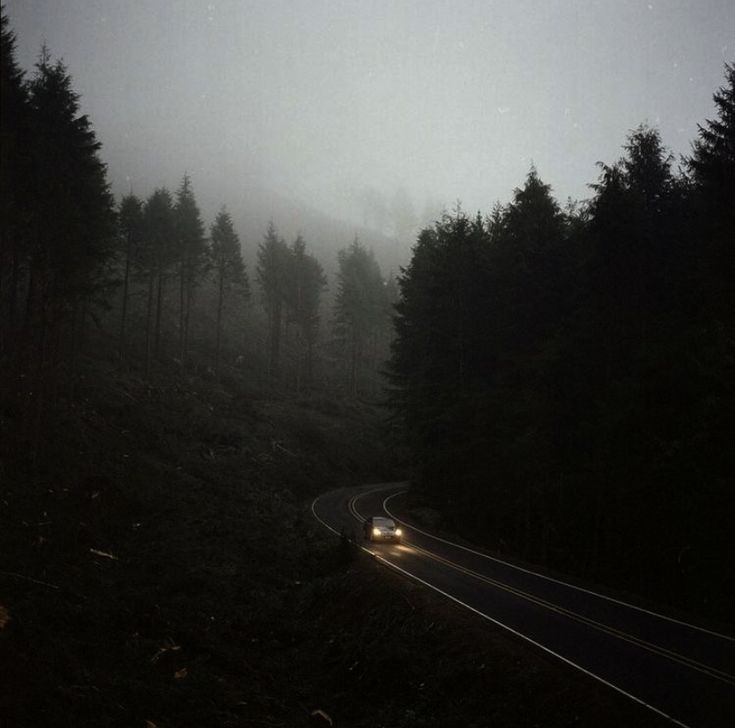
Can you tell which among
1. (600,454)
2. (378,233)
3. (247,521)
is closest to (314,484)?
(247,521)

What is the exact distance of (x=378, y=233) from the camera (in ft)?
508

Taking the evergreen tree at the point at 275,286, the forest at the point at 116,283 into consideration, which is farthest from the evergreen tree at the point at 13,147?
the evergreen tree at the point at 275,286

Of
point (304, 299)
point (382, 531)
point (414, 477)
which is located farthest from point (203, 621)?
point (304, 299)

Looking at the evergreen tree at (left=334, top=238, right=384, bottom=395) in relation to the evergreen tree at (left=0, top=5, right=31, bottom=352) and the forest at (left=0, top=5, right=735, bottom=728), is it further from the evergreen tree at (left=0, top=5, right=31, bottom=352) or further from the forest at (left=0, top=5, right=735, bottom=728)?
the evergreen tree at (left=0, top=5, right=31, bottom=352)

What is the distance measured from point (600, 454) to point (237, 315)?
6712cm

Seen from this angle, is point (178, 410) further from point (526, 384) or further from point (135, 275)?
point (526, 384)

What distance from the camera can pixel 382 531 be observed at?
25500 mm

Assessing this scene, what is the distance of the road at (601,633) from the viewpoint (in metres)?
9.70

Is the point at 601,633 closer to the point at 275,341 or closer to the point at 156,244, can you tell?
the point at 156,244

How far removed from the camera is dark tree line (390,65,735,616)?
54.4 feet

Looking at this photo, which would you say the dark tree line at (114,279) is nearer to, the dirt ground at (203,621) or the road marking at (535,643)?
the dirt ground at (203,621)

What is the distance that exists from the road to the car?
1.39 m

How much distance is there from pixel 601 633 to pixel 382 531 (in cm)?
1339

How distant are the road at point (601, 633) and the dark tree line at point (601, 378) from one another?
3516 millimetres
